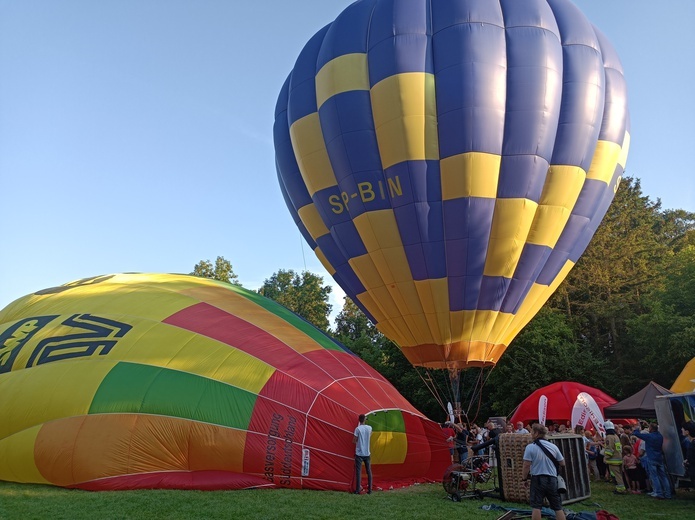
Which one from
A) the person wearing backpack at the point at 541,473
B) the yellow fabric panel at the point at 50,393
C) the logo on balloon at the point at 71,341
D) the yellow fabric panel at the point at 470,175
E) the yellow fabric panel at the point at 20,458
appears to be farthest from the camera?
the yellow fabric panel at the point at 470,175

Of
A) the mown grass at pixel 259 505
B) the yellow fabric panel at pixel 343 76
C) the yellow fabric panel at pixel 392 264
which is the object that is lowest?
the mown grass at pixel 259 505

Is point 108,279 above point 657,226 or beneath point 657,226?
beneath

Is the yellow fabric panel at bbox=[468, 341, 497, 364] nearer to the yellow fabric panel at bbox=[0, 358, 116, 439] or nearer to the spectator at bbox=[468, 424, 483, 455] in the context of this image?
the spectator at bbox=[468, 424, 483, 455]

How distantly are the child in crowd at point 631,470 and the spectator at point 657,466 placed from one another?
1.57 ft

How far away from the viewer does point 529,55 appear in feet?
40.9

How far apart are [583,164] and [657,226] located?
26.8 metres

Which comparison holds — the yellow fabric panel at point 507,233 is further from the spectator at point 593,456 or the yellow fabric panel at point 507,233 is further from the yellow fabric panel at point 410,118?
the spectator at point 593,456

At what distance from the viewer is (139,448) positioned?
25.8ft

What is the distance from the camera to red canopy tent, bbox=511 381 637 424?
17500 millimetres

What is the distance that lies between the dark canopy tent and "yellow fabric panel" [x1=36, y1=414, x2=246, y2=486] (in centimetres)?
1027

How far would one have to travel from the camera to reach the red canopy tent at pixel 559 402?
17500 millimetres

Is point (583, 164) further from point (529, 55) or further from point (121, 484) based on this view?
point (121, 484)

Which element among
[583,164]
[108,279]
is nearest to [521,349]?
[583,164]

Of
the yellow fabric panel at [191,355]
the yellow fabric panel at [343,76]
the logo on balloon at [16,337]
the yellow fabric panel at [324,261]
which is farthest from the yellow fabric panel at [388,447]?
the yellow fabric panel at [343,76]
